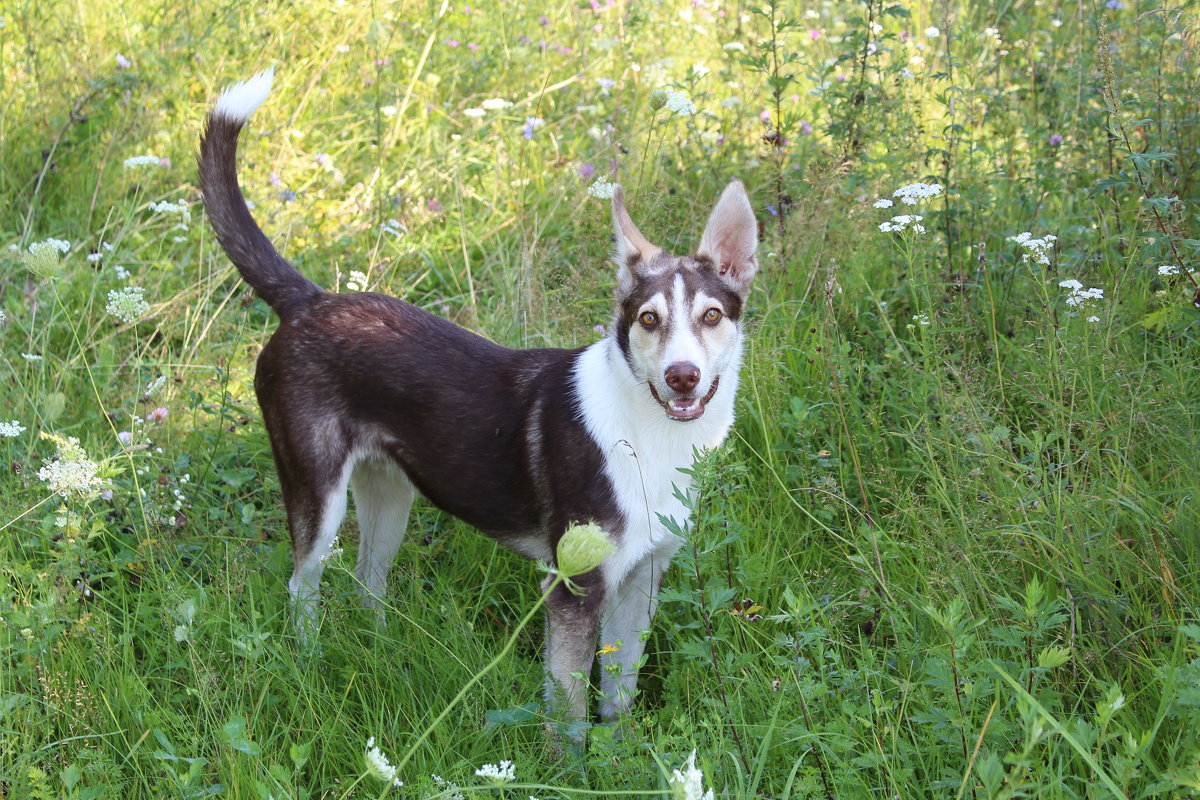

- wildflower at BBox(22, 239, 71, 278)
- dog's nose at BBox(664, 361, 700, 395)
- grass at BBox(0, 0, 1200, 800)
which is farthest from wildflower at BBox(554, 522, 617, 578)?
wildflower at BBox(22, 239, 71, 278)

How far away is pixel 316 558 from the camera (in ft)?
11.4

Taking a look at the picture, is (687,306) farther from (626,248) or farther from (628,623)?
(628,623)

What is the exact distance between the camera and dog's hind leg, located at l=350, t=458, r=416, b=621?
3.83 metres

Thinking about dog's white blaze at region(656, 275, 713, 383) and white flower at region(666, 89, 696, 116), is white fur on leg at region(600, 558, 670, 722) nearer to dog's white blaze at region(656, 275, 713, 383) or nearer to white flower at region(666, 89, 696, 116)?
dog's white blaze at region(656, 275, 713, 383)

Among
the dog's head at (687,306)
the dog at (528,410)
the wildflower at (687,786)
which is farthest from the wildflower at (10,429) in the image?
the wildflower at (687,786)

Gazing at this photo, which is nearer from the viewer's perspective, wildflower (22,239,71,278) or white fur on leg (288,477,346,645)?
wildflower (22,239,71,278)

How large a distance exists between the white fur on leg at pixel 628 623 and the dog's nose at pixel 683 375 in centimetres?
63

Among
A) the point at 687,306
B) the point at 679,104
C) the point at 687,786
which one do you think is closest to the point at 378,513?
the point at 687,306

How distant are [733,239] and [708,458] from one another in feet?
4.07

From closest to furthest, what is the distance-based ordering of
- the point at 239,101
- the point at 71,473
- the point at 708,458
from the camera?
the point at 708,458, the point at 71,473, the point at 239,101

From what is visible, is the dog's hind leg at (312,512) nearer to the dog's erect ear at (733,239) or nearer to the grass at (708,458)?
the grass at (708,458)

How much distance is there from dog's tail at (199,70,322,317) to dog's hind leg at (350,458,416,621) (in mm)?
679

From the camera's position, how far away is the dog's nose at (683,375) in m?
2.91

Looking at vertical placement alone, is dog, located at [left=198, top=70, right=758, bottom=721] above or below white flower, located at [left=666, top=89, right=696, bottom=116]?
below
